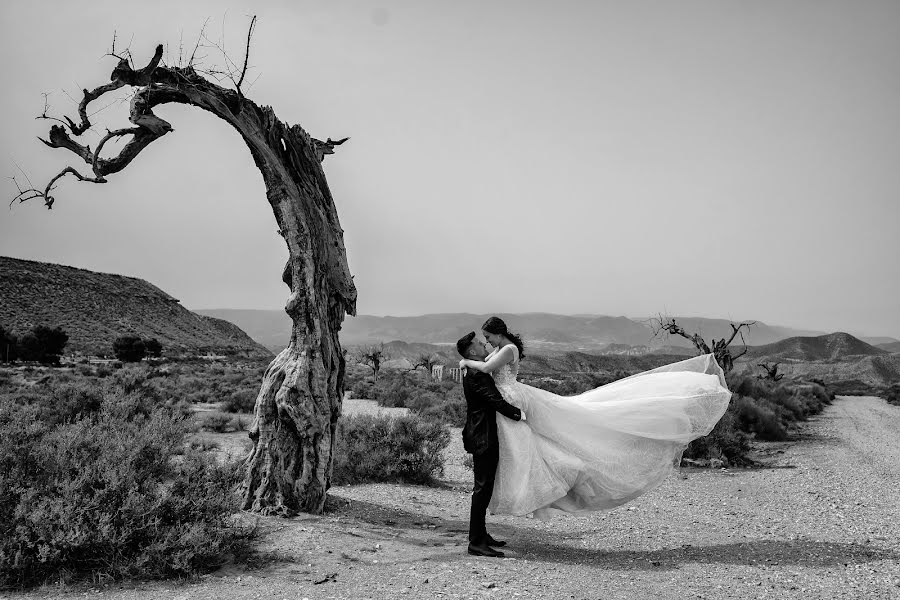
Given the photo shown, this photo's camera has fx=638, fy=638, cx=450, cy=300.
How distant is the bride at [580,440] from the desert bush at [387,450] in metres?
4.36

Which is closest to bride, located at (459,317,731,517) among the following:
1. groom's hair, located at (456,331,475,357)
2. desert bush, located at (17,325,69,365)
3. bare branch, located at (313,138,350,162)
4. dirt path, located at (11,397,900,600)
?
groom's hair, located at (456,331,475,357)

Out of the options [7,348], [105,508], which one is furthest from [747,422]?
[7,348]

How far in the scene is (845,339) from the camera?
10344 cm

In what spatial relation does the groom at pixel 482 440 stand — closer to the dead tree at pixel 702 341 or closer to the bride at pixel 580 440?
the bride at pixel 580 440

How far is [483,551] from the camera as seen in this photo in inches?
231

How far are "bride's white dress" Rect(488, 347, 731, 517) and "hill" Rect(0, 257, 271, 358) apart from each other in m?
53.5

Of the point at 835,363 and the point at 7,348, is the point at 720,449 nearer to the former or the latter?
the point at 7,348

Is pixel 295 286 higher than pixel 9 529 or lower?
higher

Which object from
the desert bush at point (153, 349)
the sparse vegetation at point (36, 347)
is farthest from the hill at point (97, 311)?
the sparse vegetation at point (36, 347)

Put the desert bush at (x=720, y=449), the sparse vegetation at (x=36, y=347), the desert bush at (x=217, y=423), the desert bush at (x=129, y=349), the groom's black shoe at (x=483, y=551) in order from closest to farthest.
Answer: the groom's black shoe at (x=483, y=551) < the desert bush at (x=720, y=449) < the desert bush at (x=217, y=423) < the sparse vegetation at (x=36, y=347) < the desert bush at (x=129, y=349)

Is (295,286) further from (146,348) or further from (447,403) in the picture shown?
(146,348)

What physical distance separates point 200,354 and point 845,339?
9748 centimetres

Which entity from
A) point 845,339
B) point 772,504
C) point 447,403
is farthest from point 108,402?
point 845,339

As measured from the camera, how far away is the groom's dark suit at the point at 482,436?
19.4 ft
